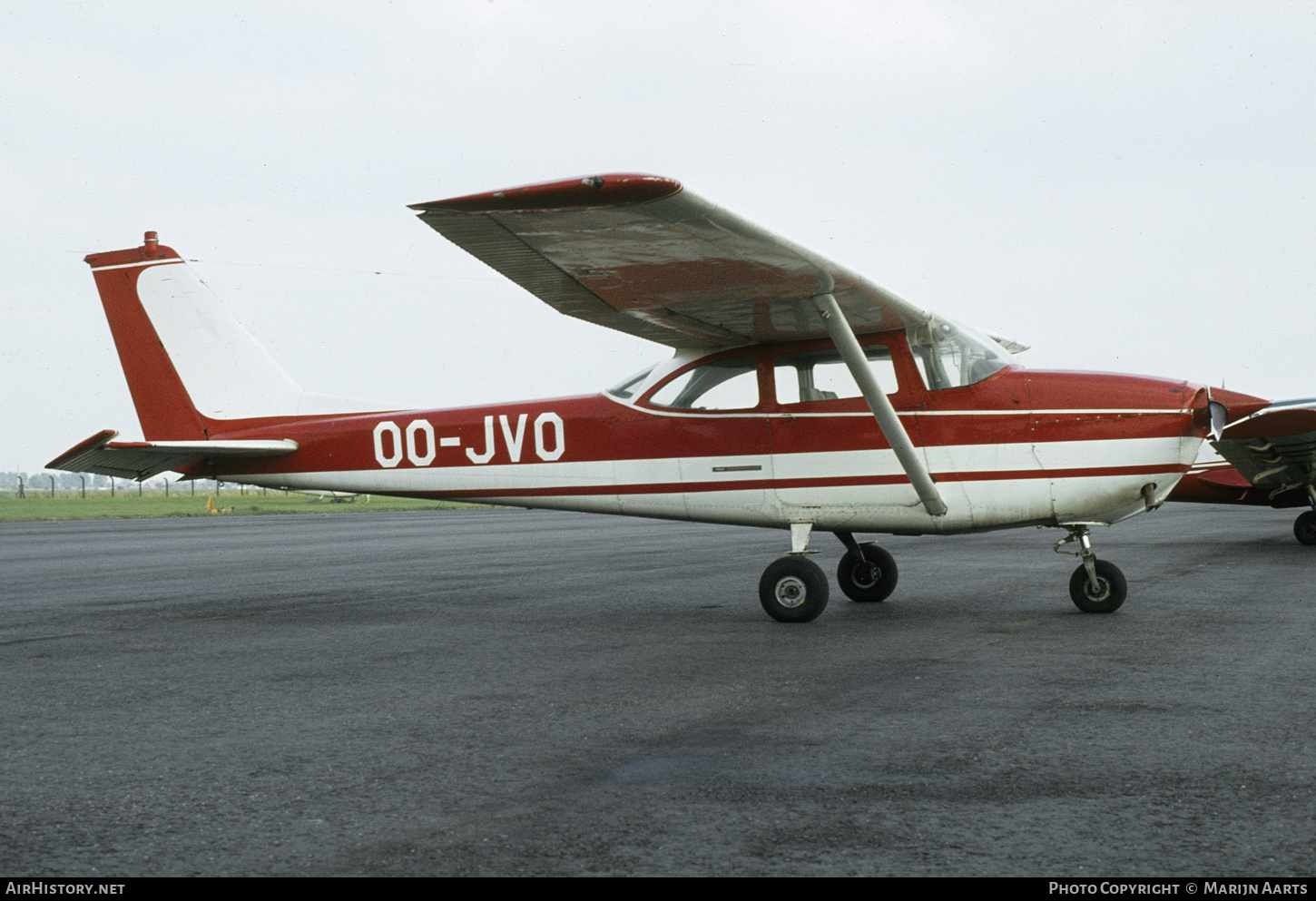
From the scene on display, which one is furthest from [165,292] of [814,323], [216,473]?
[814,323]

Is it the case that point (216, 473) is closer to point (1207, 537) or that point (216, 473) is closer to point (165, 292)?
point (165, 292)

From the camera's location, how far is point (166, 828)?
321 centimetres

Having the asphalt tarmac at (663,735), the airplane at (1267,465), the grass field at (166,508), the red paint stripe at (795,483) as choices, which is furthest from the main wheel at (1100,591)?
the grass field at (166,508)

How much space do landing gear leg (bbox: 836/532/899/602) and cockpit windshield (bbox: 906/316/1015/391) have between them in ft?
5.43

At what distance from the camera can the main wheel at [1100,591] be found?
8016 mm

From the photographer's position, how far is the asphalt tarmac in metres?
2.98

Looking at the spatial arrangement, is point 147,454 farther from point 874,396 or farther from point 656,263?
point 874,396

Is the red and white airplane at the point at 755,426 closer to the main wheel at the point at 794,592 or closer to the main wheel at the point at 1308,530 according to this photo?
the main wheel at the point at 794,592

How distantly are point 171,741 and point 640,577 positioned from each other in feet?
25.4

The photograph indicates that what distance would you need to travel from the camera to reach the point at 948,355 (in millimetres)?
8352

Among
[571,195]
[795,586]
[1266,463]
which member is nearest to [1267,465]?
[1266,463]

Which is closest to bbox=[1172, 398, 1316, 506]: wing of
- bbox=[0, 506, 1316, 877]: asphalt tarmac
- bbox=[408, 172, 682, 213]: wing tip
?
bbox=[0, 506, 1316, 877]: asphalt tarmac

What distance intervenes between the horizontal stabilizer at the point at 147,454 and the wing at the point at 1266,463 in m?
9.97

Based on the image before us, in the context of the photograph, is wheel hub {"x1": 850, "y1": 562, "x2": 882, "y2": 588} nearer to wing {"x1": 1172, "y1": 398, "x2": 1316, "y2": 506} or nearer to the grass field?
wing {"x1": 1172, "y1": 398, "x2": 1316, "y2": 506}
